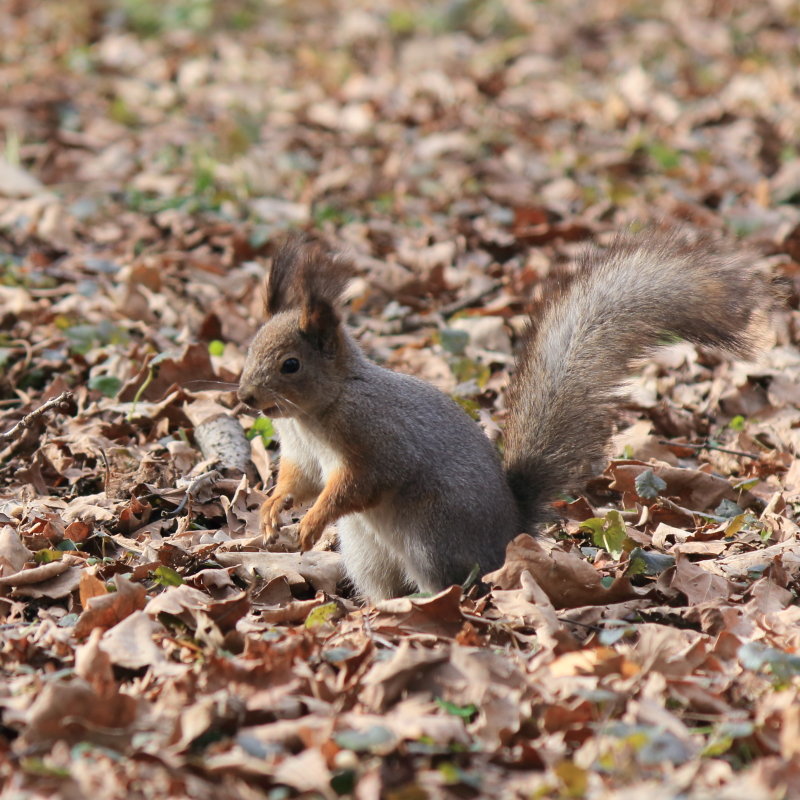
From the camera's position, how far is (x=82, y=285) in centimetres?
580

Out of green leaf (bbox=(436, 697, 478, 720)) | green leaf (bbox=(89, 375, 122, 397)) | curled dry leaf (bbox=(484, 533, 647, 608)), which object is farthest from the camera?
green leaf (bbox=(89, 375, 122, 397))

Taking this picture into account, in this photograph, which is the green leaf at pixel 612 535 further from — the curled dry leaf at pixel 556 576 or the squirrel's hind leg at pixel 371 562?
the squirrel's hind leg at pixel 371 562

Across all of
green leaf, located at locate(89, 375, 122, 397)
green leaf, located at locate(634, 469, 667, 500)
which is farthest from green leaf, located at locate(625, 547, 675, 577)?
green leaf, located at locate(89, 375, 122, 397)

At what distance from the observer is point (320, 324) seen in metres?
3.47

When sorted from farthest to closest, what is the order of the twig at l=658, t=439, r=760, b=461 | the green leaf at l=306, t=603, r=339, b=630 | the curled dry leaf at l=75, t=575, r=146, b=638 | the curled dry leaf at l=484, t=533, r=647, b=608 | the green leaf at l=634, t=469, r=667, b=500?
1. the twig at l=658, t=439, r=760, b=461
2. the green leaf at l=634, t=469, r=667, b=500
3. the curled dry leaf at l=484, t=533, r=647, b=608
4. the green leaf at l=306, t=603, r=339, b=630
5. the curled dry leaf at l=75, t=575, r=146, b=638

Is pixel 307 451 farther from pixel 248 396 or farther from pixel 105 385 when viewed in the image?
pixel 105 385

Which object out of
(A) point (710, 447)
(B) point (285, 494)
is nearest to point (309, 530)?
(B) point (285, 494)

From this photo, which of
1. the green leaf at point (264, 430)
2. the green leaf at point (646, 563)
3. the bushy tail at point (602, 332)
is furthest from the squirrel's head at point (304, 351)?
the green leaf at point (646, 563)

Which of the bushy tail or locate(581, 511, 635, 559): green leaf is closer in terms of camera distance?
the bushy tail

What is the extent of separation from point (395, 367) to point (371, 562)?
1630 millimetres

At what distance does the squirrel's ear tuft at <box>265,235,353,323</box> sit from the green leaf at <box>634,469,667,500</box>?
4.05ft

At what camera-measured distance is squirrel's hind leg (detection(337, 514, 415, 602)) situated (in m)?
3.58

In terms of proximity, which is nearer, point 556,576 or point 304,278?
point 556,576

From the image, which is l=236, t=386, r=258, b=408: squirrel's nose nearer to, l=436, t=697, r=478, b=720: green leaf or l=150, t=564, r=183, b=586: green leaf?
l=150, t=564, r=183, b=586: green leaf
